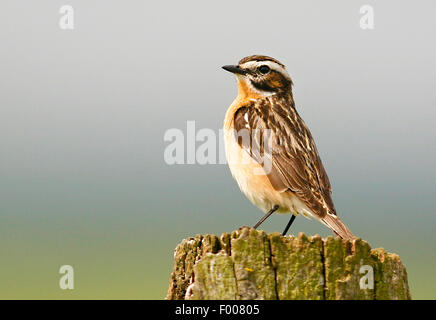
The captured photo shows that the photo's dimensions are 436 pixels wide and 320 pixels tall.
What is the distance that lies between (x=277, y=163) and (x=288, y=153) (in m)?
0.23

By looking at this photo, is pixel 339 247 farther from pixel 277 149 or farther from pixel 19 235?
pixel 19 235

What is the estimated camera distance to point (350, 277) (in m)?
5.82

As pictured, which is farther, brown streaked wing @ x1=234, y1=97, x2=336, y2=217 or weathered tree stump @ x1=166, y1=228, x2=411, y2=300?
brown streaked wing @ x1=234, y1=97, x2=336, y2=217

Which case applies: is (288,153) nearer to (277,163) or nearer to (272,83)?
(277,163)

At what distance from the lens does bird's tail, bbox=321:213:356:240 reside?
8414 millimetres

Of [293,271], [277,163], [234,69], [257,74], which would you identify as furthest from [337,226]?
[234,69]

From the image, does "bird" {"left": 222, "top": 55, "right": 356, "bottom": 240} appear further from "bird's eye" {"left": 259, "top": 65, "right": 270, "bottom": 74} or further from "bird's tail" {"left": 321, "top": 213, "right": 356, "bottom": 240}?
"bird's eye" {"left": 259, "top": 65, "right": 270, "bottom": 74}

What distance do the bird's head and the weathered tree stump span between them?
5.00m

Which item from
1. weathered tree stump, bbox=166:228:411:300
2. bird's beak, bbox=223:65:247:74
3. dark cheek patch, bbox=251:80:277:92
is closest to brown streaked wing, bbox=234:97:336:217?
dark cheek patch, bbox=251:80:277:92

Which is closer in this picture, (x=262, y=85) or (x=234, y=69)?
(x=234, y=69)

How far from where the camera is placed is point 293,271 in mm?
5836

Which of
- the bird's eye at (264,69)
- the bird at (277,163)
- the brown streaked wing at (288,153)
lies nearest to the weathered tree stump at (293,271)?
the bird at (277,163)

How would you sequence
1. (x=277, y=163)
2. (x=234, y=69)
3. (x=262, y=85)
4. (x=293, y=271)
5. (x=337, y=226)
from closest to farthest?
1. (x=293, y=271)
2. (x=337, y=226)
3. (x=277, y=163)
4. (x=234, y=69)
5. (x=262, y=85)
